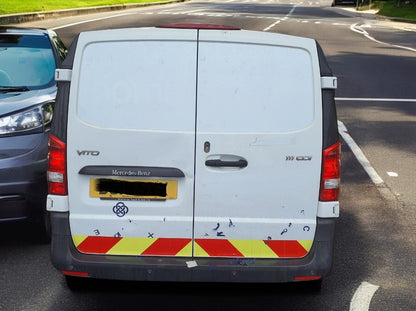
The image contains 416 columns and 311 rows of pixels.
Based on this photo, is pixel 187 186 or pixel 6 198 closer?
pixel 187 186

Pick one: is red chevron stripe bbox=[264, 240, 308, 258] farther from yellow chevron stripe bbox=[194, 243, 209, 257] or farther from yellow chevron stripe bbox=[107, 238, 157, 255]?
yellow chevron stripe bbox=[107, 238, 157, 255]

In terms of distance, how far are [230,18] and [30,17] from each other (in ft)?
33.1

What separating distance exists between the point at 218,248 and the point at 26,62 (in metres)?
3.88

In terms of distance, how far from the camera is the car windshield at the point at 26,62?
7.96m

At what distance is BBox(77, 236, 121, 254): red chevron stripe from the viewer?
5.18 metres

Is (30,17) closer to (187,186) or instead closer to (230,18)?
(230,18)

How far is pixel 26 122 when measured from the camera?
6.77 meters

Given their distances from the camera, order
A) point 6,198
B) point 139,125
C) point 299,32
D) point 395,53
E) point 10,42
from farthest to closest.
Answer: point 299,32, point 395,53, point 10,42, point 6,198, point 139,125

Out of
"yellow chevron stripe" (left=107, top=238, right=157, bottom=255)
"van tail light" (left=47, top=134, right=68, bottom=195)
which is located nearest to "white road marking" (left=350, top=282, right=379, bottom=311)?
"yellow chevron stripe" (left=107, top=238, right=157, bottom=255)

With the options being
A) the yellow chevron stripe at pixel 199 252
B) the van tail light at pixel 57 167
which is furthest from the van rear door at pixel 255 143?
the van tail light at pixel 57 167

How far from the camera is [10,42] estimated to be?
343 inches

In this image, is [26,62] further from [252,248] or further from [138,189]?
[252,248]

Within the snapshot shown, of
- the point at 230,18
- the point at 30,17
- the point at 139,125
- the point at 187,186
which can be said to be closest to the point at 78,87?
the point at 139,125

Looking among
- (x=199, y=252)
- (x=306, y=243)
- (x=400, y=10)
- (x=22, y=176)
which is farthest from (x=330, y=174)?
(x=400, y=10)
